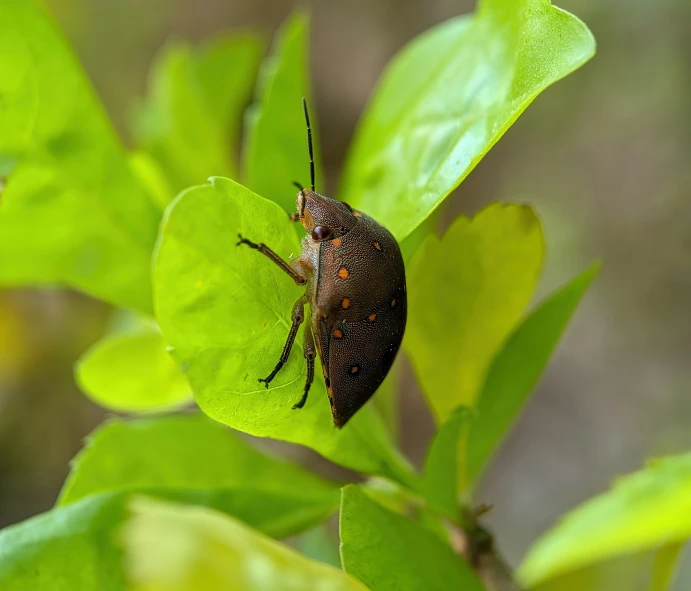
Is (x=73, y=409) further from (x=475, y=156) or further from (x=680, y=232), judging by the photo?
(x=475, y=156)

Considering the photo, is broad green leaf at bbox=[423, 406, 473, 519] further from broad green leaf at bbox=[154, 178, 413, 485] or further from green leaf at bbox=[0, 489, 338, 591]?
green leaf at bbox=[0, 489, 338, 591]

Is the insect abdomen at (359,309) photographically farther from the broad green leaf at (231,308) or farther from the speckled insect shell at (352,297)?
the broad green leaf at (231,308)

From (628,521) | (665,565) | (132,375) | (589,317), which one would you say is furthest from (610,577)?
(132,375)

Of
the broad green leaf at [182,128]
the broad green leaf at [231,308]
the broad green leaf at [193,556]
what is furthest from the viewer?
the broad green leaf at [182,128]

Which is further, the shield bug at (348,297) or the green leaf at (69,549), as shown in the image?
the shield bug at (348,297)

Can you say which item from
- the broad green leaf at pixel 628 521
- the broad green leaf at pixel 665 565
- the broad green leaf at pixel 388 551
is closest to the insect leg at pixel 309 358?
the broad green leaf at pixel 388 551

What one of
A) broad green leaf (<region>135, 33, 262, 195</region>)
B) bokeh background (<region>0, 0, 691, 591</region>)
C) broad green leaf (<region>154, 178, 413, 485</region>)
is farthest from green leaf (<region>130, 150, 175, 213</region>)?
bokeh background (<region>0, 0, 691, 591</region>)
